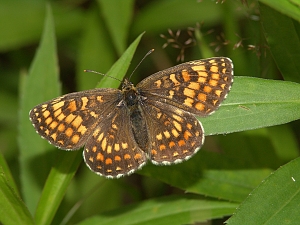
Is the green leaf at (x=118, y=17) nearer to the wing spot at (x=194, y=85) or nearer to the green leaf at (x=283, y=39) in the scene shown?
the wing spot at (x=194, y=85)

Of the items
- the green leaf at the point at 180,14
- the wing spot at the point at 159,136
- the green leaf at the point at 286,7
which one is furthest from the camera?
the green leaf at the point at 180,14

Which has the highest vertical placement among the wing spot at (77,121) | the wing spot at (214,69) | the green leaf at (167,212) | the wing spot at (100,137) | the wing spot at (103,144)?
the wing spot at (214,69)

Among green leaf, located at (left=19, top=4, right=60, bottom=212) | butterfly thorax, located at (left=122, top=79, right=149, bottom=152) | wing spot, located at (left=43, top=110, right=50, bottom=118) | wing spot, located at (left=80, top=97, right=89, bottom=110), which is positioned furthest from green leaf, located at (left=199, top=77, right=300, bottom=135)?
green leaf, located at (left=19, top=4, right=60, bottom=212)

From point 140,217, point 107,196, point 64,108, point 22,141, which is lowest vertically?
point 107,196

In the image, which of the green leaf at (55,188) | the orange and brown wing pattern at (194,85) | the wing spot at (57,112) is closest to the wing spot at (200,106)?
the orange and brown wing pattern at (194,85)

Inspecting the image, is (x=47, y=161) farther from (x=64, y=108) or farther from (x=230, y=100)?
(x=230, y=100)

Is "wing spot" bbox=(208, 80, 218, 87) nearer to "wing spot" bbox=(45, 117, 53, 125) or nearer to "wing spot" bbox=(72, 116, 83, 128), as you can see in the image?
"wing spot" bbox=(72, 116, 83, 128)

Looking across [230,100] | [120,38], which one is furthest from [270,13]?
[120,38]
